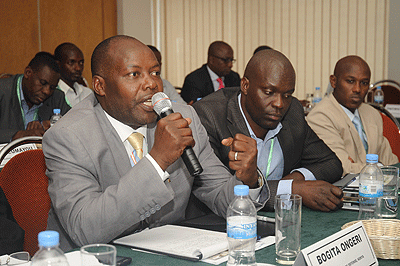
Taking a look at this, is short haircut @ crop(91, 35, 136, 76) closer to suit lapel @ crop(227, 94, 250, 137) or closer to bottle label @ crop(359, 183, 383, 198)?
suit lapel @ crop(227, 94, 250, 137)

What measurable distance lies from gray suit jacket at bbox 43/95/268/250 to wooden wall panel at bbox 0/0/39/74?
4.81m

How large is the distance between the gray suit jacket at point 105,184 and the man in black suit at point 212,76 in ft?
14.6

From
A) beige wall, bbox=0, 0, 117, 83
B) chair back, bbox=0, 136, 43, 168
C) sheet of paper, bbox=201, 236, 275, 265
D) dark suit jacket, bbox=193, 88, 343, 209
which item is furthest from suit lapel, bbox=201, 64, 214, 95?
sheet of paper, bbox=201, 236, 275, 265

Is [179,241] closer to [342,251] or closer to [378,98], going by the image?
[342,251]

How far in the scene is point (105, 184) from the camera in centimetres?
169

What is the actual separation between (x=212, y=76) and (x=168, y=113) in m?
5.12

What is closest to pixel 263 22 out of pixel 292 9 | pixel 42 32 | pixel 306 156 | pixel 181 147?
pixel 292 9

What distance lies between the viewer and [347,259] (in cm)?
121

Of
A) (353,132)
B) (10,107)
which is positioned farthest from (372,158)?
(10,107)

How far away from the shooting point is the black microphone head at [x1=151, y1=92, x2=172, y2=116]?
1606 mm

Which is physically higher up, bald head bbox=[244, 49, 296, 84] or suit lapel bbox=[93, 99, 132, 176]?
bald head bbox=[244, 49, 296, 84]

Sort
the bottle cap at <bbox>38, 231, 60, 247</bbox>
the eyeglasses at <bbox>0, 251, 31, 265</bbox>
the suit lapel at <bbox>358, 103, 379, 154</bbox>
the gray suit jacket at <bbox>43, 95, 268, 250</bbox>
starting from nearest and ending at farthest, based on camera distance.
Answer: the bottle cap at <bbox>38, 231, 60, 247</bbox>, the eyeglasses at <bbox>0, 251, 31, 265</bbox>, the gray suit jacket at <bbox>43, 95, 268, 250</bbox>, the suit lapel at <bbox>358, 103, 379, 154</bbox>

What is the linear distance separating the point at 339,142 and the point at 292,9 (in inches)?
186

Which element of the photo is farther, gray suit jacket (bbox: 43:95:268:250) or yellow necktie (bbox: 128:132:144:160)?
yellow necktie (bbox: 128:132:144:160)
